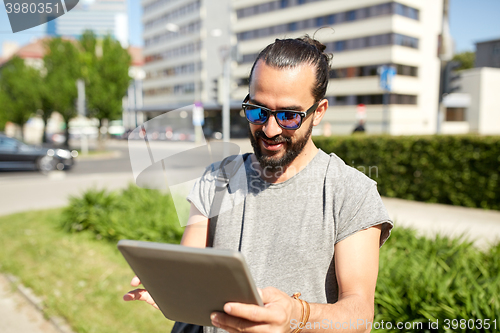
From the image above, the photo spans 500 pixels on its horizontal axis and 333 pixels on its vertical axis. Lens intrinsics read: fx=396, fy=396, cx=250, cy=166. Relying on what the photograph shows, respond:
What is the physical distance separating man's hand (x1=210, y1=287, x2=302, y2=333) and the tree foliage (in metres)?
25.1

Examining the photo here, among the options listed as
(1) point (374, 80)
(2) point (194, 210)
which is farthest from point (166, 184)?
(1) point (374, 80)

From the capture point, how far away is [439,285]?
2842 millimetres

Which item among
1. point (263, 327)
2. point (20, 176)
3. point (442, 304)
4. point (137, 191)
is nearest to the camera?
point (263, 327)

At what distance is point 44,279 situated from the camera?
4.30m

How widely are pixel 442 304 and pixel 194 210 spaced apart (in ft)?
6.56

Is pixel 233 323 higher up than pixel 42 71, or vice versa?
pixel 42 71

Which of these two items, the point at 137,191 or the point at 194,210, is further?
the point at 137,191

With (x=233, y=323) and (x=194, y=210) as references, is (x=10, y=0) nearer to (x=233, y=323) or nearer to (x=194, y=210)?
(x=194, y=210)

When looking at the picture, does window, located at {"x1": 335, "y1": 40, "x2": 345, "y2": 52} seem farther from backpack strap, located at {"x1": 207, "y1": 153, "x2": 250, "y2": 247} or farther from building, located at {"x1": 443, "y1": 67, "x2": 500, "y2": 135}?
backpack strap, located at {"x1": 207, "y1": 153, "x2": 250, "y2": 247}

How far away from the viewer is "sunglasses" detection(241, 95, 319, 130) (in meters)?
1.33

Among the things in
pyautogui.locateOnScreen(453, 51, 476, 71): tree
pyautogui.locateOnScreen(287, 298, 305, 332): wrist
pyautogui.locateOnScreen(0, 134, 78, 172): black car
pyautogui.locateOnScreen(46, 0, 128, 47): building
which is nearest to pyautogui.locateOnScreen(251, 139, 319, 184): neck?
pyautogui.locateOnScreen(287, 298, 305, 332): wrist

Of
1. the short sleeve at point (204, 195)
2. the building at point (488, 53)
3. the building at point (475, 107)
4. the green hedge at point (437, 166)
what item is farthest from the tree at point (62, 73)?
the building at point (475, 107)

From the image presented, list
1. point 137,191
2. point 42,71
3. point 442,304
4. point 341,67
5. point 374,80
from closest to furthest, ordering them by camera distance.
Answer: point 442,304
point 137,191
point 42,71
point 374,80
point 341,67

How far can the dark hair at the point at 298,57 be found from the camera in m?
1.29
